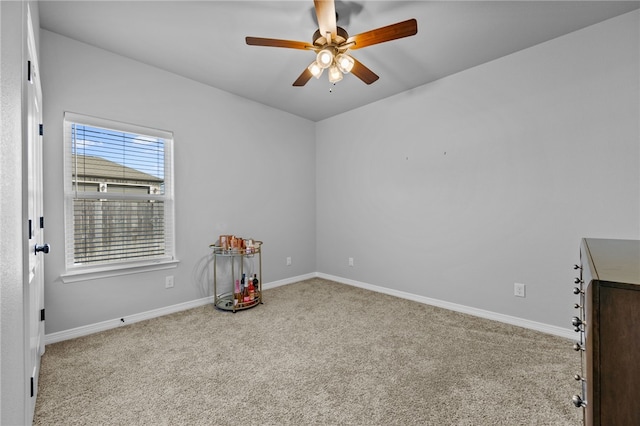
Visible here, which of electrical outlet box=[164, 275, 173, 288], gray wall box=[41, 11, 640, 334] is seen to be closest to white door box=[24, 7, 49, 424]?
gray wall box=[41, 11, 640, 334]

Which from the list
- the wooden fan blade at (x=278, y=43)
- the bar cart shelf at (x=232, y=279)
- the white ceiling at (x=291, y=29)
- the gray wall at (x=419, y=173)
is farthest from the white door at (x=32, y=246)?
the bar cart shelf at (x=232, y=279)

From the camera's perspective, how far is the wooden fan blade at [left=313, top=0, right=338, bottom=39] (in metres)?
1.72

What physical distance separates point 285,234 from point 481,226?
257 centimetres

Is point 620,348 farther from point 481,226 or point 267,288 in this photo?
point 267,288

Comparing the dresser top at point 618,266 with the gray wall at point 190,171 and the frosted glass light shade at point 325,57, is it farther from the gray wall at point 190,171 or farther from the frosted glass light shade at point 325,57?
the gray wall at point 190,171

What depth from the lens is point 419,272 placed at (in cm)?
350

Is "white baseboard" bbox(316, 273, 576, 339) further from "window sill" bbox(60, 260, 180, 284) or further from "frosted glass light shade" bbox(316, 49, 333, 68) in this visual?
"frosted glass light shade" bbox(316, 49, 333, 68)

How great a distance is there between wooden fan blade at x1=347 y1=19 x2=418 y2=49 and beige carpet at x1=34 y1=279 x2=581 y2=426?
2272 mm

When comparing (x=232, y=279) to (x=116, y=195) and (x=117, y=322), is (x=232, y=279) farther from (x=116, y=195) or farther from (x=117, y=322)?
(x=116, y=195)

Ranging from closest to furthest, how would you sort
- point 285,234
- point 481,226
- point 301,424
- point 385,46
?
1. point 301,424
2. point 385,46
3. point 481,226
4. point 285,234

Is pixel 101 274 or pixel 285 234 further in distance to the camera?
pixel 285 234

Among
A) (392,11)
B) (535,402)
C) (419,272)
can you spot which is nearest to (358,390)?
(535,402)

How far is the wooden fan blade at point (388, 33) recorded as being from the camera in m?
1.80

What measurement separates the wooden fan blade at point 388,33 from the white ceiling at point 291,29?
347 mm
